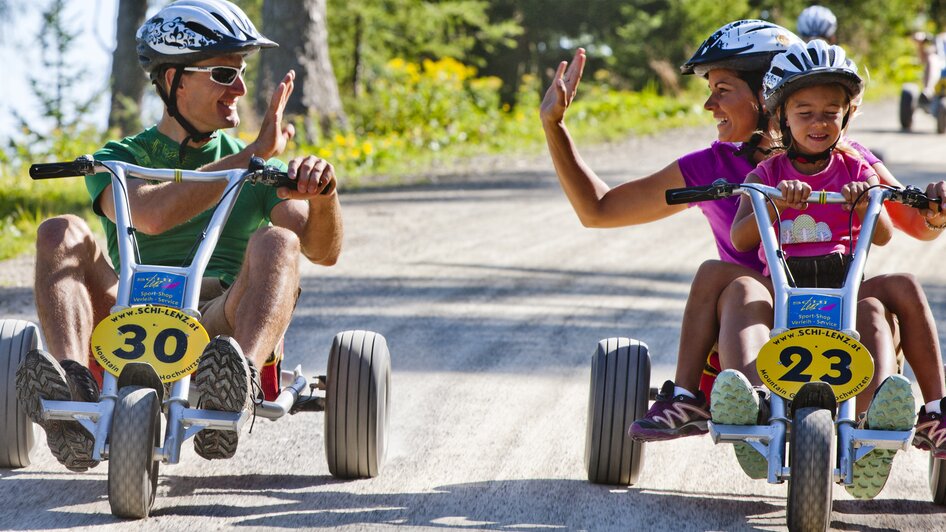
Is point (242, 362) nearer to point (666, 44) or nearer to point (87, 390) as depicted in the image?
point (87, 390)

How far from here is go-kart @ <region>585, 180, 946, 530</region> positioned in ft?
11.1

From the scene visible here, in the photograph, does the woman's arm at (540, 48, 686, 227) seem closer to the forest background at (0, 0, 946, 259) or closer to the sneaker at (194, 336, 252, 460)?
the sneaker at (194, 336, 252, 460)

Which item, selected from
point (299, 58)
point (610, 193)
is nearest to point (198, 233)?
point (610, 193)

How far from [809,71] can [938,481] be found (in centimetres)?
132

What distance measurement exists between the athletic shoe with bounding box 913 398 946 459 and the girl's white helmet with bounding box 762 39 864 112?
1061 mm

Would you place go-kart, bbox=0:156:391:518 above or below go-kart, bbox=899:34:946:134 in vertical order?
below

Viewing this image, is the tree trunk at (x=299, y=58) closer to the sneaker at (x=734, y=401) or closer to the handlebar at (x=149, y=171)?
the handlebar at (x=149, y=171)

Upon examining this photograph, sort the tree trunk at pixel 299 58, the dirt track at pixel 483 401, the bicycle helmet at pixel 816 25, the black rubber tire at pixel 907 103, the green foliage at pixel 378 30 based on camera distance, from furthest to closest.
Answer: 1. the green foliage at pixel 378 30
2. the black rubber tire at pixel 907 103
3. the tree trunk at pixel 299 58
4. the bicycle helmet at pixel 816 25
5. the dirt track at pixel 483 401

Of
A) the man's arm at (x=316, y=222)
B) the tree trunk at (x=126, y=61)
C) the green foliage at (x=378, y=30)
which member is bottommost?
the man's arm at (x=316, y=222)

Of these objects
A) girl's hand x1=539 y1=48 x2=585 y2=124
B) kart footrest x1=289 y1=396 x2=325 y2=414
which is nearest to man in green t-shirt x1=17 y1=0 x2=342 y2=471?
kart footrest x1=289 y1=396 x2=325 y2=414

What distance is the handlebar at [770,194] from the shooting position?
147 inches

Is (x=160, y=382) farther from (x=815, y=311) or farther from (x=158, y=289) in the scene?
(x=815, y=311)

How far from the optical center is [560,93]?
4176 mm

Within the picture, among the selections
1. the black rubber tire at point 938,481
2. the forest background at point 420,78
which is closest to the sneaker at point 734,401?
the black rubber tire at point 938,481
